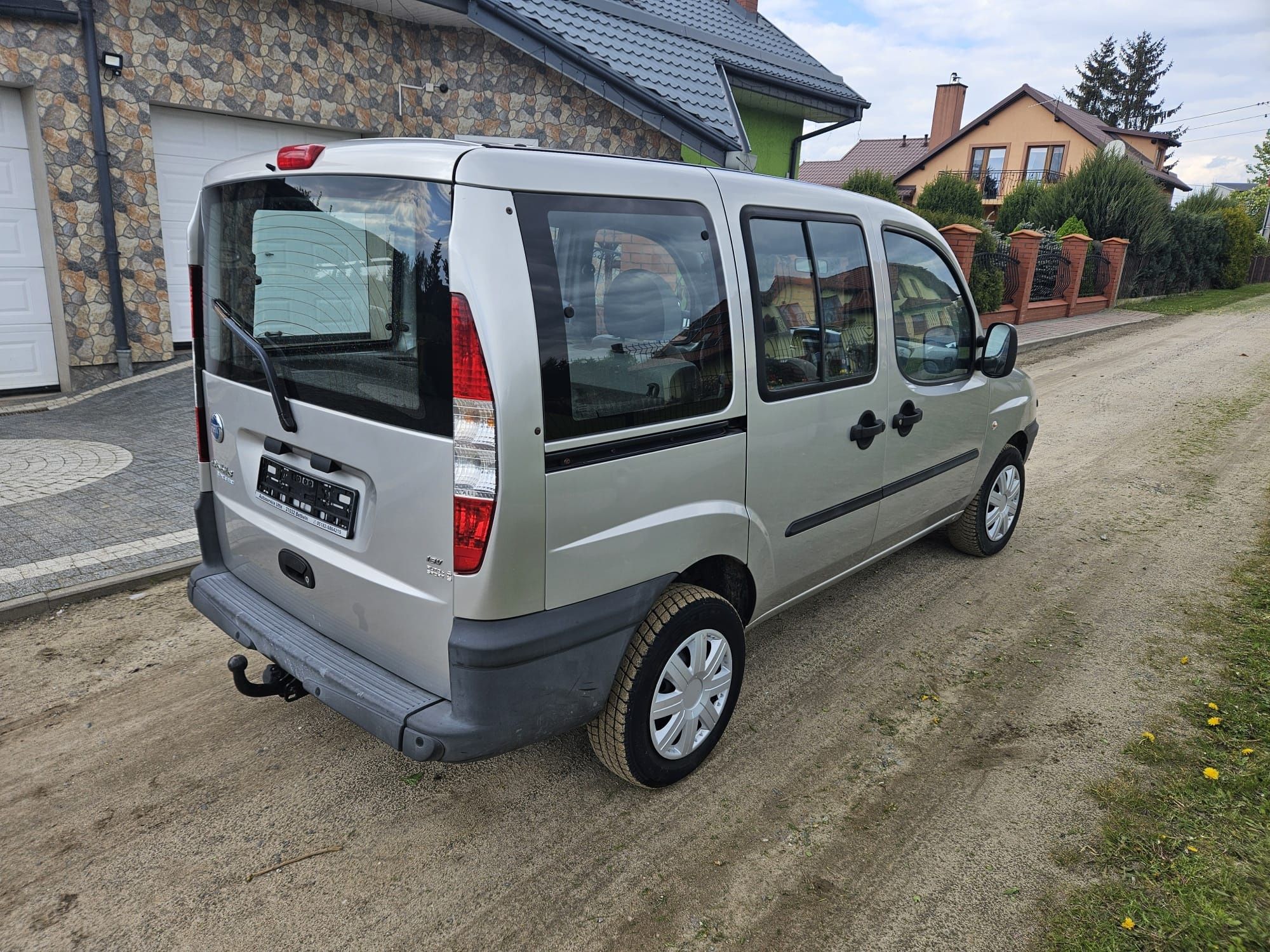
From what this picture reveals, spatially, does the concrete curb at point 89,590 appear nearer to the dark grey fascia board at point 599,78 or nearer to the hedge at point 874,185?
the dark grey fascia board at point 599,78

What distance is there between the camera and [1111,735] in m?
3.40

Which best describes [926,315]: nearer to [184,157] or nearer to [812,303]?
[812,303]

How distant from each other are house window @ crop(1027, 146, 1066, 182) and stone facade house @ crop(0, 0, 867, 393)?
36418 mm

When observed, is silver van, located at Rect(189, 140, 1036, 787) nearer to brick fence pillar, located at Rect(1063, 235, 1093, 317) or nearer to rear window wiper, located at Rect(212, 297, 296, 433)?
rear window wiper, located at Rect(212, 297, 296, 433)

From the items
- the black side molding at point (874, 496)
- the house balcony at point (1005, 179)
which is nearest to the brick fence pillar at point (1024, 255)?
the black side molding at point (874, 496)

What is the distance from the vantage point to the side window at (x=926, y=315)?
12.6 feet

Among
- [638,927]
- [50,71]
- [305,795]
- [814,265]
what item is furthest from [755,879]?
[50,71]

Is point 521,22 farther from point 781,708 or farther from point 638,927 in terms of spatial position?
point 638,927

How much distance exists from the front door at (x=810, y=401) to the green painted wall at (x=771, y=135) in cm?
1194

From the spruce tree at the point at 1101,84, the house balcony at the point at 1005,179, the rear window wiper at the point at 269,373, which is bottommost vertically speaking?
the rear window wiper at the point at 269,373

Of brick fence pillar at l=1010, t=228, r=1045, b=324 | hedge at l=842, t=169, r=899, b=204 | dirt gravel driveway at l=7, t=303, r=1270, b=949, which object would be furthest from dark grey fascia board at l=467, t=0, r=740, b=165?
brick fence pillar at l=1010, t=228, r=1045, b=324

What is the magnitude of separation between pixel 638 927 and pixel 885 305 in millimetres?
2701

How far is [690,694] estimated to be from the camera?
2961 mm

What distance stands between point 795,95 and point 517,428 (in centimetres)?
1396
